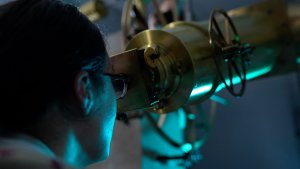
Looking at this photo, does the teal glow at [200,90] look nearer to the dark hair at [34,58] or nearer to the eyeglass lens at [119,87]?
the eyeglass lens at [119,87]

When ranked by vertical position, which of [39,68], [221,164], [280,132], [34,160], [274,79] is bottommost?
[221,164]

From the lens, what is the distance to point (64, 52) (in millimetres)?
554

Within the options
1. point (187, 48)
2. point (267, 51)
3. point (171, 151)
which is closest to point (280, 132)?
point (171, 151)

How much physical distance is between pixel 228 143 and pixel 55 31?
143cm

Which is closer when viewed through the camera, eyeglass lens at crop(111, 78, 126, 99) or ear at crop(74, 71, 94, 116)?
ear at crop(74, 71, 94, 116)

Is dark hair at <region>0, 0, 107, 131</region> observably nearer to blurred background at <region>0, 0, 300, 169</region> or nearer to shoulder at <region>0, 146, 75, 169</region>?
shoulder at <region>0, 146, 75, 169</region>

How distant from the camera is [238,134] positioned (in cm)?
175

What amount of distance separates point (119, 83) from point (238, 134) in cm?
124

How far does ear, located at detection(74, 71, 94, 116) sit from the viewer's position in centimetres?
55

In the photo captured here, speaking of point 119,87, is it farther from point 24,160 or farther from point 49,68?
point 24,160

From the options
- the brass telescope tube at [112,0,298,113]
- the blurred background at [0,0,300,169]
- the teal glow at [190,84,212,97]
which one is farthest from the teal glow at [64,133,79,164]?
the blurred background at [0,0,300,169]

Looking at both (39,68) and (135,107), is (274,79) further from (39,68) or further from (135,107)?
(39,68)

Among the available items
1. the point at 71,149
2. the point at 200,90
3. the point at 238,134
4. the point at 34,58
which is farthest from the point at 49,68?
the point at 238,134

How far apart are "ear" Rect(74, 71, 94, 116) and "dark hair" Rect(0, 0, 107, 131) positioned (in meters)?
0.01
